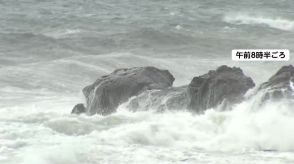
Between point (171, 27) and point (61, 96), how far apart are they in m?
13.7

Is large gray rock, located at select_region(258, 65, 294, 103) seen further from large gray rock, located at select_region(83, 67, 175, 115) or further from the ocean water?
large gray rock, located at select_region(83, 67, 175, 115)

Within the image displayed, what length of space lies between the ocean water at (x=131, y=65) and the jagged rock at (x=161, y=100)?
0.23 m

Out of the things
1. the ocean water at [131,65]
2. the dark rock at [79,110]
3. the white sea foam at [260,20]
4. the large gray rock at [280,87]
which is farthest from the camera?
the white sea foam at [260,20]

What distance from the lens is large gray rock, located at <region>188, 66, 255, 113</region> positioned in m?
11.8

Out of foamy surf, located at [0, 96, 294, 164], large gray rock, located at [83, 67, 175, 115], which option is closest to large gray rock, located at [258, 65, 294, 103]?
foamy surf, located at [0, 96, 294, 164]

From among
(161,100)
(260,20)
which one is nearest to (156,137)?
(161,100)

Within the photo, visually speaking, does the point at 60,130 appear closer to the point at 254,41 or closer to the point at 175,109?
the point at 175,109

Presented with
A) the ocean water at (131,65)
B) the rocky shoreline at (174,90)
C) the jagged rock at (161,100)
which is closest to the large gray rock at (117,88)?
the rocky shoreline at (174,90)

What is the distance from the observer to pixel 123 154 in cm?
955

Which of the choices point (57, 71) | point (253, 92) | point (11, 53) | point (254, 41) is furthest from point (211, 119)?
point (254, 41)

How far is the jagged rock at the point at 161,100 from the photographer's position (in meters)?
12.3

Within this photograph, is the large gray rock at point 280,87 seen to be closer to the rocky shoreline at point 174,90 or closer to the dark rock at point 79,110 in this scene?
the rocky shoreline at point 174,90

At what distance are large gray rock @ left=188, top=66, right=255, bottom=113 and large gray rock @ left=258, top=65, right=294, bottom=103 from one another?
1.53 ft

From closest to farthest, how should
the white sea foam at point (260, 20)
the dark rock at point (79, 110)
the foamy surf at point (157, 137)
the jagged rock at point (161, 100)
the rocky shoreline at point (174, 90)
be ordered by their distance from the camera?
the foamy surf at point (157, 137) < the rocky shoreline at point (174, 90) < the jagged rock at point (161, 100) < the dark rock at point (79, 110) < the white sea foam at point (260, 20)
